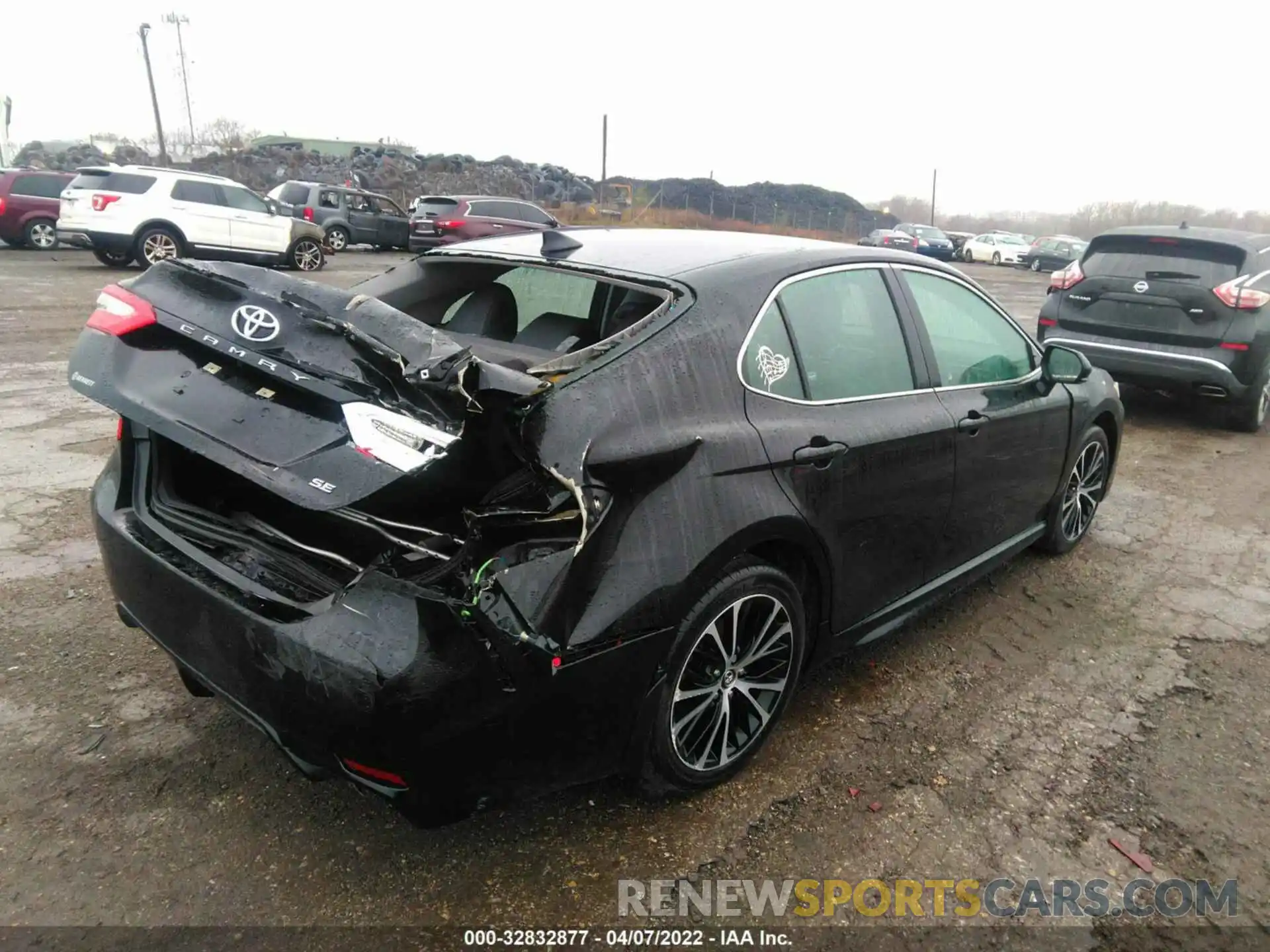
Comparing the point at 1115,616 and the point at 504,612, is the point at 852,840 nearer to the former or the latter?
the point at 504,612

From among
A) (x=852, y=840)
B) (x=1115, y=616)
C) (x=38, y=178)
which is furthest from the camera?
(x=38, y=178)

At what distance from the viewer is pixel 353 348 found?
2.21 m

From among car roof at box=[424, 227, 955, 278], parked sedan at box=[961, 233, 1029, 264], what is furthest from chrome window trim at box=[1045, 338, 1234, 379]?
parked sedan at box=[961, 233, 1029, 264]

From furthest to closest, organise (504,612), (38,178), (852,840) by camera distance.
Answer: (38,178)
(852,840)
(504,612)

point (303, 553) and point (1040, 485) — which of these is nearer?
point (303, 553)

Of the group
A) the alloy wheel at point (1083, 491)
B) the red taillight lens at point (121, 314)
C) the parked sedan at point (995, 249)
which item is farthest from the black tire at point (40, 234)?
the parked sedan at point (995, 249)

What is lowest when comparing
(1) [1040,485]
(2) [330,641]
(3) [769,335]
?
(1) [1040,485]

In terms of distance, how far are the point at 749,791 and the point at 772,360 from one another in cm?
137

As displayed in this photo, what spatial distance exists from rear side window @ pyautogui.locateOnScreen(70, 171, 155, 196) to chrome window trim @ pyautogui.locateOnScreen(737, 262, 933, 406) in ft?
50.5

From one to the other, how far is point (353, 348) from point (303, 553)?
0.65 metres

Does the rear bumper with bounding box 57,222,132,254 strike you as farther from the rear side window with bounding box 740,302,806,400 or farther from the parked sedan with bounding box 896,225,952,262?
the parked sedan with bounding box 896,225,952,262

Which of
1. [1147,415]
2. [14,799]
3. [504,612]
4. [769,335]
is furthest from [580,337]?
[1147,415]

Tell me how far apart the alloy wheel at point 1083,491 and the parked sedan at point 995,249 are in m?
34.8

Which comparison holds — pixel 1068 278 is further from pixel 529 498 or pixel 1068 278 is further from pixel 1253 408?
pixel 529 498
